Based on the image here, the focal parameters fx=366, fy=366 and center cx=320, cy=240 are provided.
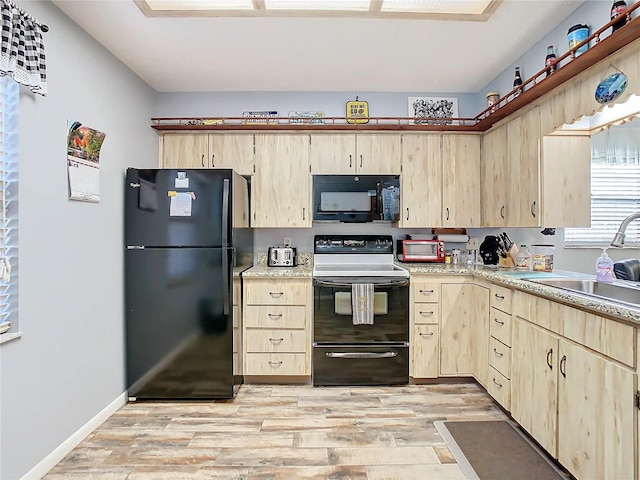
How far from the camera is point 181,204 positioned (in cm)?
262

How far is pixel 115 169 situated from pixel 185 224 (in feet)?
2.00

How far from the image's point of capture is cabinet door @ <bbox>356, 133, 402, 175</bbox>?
10.7 feet

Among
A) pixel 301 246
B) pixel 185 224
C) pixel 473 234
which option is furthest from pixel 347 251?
pixel 185 224

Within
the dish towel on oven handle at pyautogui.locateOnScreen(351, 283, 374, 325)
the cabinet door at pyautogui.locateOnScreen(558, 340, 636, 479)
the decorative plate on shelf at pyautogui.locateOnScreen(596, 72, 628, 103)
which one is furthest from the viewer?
the dish towel on oven handle at pyautogui.locateOnScreen(351, 283, 374, 325)

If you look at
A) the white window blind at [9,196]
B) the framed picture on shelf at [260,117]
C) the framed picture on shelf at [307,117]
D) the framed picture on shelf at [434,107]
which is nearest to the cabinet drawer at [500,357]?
the framed picture on shelf at [434,107]

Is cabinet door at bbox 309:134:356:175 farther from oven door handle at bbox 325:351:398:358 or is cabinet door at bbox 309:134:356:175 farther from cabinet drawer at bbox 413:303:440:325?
oven door handle at bbox 325:351:398:358

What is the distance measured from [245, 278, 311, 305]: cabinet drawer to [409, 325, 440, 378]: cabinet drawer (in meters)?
0.97

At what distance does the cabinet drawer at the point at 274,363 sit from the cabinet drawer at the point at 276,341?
0.04 meters

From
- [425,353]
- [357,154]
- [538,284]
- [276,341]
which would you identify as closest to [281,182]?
[357,154]

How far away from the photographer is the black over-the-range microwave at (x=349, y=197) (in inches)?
126

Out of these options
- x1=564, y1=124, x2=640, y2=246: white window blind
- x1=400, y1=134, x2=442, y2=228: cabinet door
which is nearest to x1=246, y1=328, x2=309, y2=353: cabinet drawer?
x1=400, y1=134, x2=442, y2=228: cabinet door

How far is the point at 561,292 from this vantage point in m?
1.81

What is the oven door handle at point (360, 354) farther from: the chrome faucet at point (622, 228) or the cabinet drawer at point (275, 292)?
the chrome faucet at point (622, 228)

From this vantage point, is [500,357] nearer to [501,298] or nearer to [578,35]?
[501,298]
